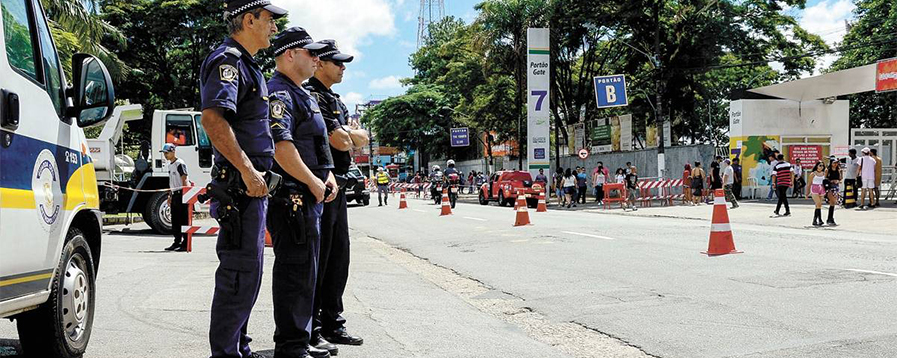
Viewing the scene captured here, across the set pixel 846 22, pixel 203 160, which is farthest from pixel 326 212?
pixel 846 22

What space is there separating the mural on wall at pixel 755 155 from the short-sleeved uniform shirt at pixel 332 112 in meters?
25.6

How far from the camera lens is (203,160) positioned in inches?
747

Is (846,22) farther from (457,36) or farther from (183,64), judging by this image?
(183,64)

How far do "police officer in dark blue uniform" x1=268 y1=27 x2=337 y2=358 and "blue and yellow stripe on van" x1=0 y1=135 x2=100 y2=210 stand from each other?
1086 mm

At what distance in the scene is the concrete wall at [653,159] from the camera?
102 ft

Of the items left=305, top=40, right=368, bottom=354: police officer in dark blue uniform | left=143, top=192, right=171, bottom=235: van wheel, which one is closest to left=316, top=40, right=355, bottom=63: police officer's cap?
left=305, top=40, right=368, bottom=354: police officer in dark blue uniform

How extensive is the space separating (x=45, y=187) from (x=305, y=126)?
1.37 m

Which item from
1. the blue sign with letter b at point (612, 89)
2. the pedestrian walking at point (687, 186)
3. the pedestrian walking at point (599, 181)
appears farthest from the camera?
the blue sign with letter b at point (612, 89)

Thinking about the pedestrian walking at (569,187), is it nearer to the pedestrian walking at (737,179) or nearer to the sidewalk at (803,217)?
the pedestrian walking at (737,179)

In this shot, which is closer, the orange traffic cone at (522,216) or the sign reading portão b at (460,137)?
the orange traffic cone at (522,216)

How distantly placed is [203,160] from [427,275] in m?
11.3

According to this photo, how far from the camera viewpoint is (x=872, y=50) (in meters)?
44.6

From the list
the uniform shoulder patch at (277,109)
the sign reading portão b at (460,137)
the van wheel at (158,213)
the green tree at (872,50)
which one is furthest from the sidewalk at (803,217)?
the sign reading portão b at (460,137)

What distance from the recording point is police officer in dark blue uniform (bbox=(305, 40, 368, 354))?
4812mm
